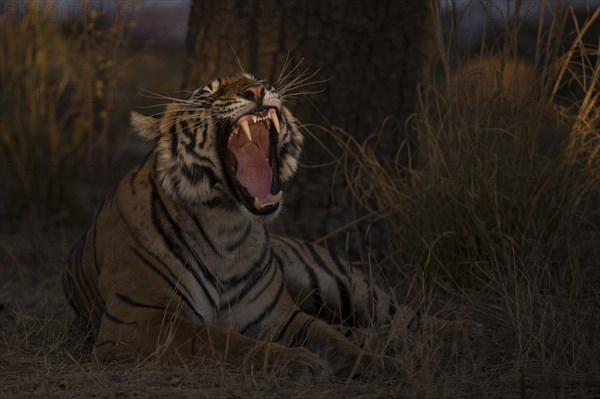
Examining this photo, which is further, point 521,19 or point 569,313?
point 521,19

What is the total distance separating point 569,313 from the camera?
3.48 metres

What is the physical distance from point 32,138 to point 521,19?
12.5ft

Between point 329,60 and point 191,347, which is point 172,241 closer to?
point 191,347

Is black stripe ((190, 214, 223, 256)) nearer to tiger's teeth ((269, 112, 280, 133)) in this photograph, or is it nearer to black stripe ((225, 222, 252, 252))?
black stripe ((225, 222, 252, 252))

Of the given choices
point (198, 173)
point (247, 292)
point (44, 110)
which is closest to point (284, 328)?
point (247, 292)

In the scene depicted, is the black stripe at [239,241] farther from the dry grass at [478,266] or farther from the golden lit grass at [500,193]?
the golden lit grass at [500,193]

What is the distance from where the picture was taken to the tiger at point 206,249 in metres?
3.37

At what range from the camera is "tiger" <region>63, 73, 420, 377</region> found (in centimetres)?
337

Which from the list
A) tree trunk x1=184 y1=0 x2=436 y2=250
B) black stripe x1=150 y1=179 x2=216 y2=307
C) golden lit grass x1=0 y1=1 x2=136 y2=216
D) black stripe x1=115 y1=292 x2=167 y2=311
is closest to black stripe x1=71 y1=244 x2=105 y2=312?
black stripe x1=115 y1=292 x2=167 y2=311

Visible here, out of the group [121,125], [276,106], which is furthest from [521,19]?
[121,125]

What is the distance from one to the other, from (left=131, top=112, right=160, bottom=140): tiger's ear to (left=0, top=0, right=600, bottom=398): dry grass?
92 centimetres

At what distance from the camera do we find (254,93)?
138 inches

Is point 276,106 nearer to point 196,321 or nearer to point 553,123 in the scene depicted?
point 196,321

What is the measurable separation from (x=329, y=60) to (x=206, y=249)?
1783mm
